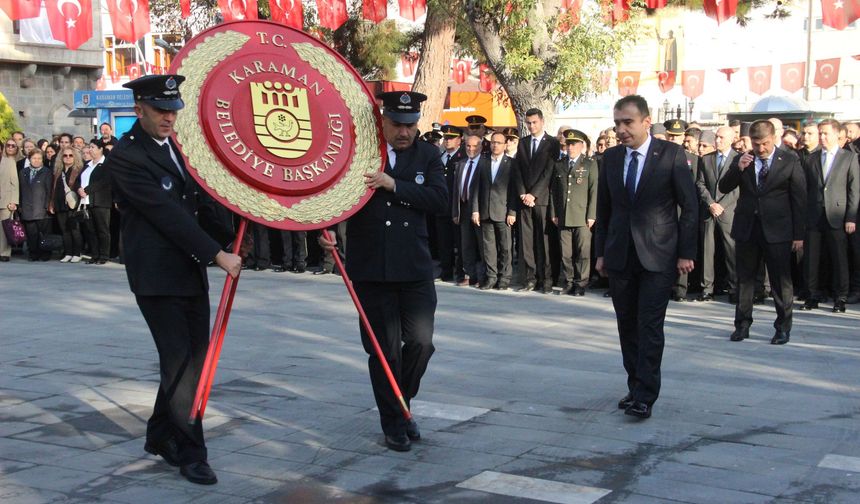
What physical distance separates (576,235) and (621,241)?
637 centimetres

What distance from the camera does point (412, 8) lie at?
1798 cm

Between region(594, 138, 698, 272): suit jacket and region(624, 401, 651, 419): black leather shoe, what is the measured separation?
0.84 m

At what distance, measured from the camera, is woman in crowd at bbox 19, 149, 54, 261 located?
1762 cm

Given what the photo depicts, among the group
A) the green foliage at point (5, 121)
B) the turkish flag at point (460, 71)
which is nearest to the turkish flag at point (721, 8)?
the turkish flag at point (460, 71)

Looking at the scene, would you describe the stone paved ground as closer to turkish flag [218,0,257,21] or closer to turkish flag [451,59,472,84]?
turkish flag [218,0,257,21]

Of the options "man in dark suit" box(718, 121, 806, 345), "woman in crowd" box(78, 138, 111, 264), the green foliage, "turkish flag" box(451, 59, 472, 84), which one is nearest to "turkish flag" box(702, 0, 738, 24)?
"man in dark suit" box(718, 121, 806, 345)

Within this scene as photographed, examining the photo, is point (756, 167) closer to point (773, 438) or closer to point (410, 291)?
point (773, 438)

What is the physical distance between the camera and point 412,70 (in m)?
30.4

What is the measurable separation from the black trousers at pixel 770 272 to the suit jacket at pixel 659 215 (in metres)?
2.87

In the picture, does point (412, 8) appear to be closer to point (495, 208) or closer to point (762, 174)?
point (495, 208)

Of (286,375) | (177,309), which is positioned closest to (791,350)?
(286,375)

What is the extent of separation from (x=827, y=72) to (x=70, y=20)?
18.0m

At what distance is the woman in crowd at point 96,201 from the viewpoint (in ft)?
55.4

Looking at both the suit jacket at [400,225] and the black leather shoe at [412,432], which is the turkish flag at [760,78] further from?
the black leather shoe at [412,432]
